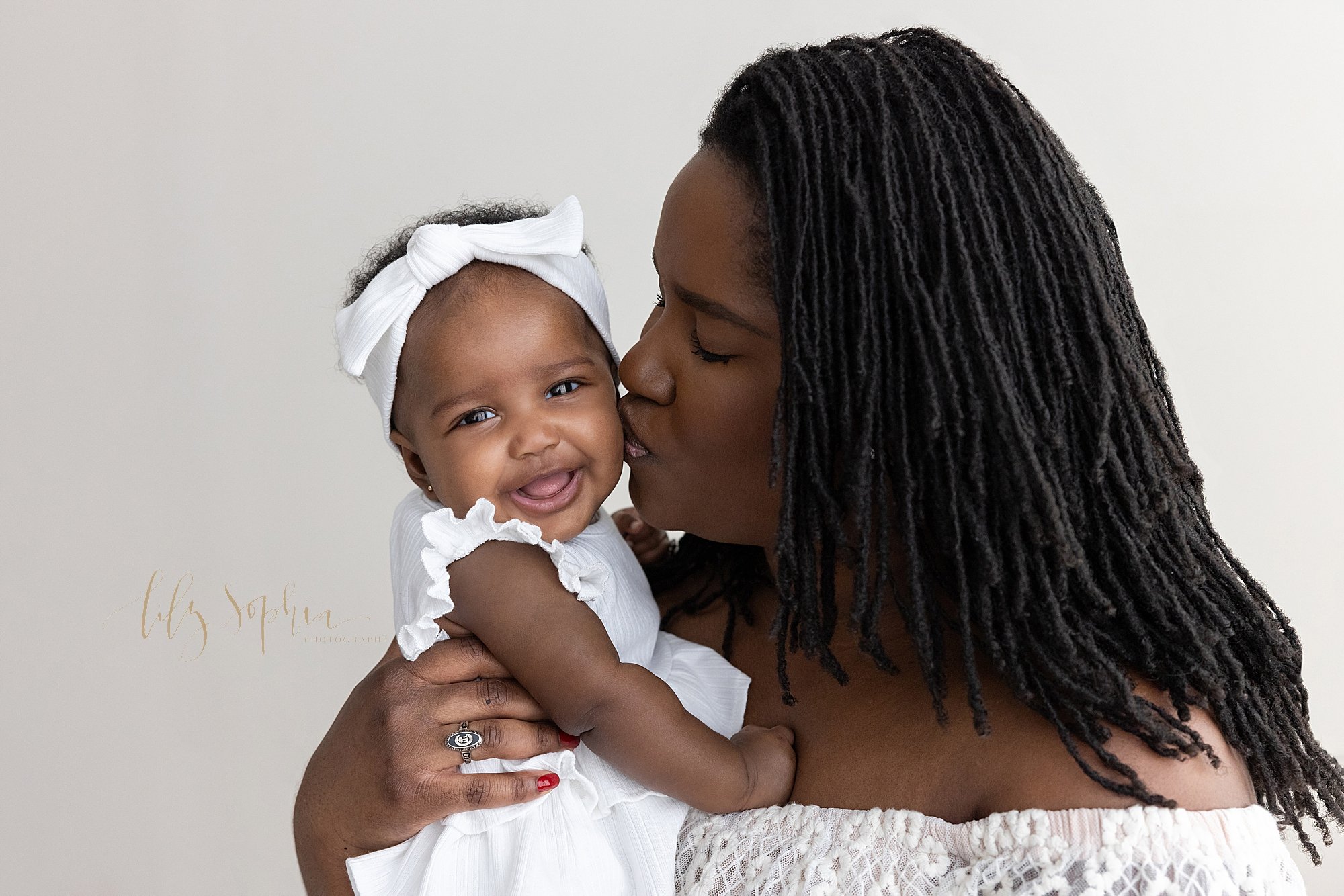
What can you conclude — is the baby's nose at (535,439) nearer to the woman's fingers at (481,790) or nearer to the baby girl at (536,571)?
the baby girl at (536,571)

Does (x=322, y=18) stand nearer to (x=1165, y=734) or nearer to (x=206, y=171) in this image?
(x=206, y=171)

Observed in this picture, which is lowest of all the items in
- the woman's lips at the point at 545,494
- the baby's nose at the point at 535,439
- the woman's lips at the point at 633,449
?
the woman's lips at the point at 545,494

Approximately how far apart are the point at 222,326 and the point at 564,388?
4.98ft

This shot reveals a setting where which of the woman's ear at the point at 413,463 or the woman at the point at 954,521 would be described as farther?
the woman's ear at the point at 413,463

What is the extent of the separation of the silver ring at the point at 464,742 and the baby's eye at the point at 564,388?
0.43m

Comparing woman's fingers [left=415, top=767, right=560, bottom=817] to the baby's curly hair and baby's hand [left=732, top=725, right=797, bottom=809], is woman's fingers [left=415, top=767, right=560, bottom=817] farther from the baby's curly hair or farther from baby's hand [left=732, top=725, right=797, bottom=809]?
the baby's curly hair

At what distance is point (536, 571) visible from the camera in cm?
131

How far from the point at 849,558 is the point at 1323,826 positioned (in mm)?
666

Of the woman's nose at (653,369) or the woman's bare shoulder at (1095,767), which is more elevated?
the woman's nose at (653,369)

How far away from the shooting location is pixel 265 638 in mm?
2723

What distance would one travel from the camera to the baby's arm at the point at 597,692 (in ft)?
4.09

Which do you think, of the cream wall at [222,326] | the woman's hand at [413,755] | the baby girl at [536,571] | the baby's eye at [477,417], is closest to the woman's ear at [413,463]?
the baby girl at [536,571]

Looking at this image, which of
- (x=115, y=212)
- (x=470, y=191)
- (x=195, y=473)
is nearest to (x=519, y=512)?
(x=470, y=191)
